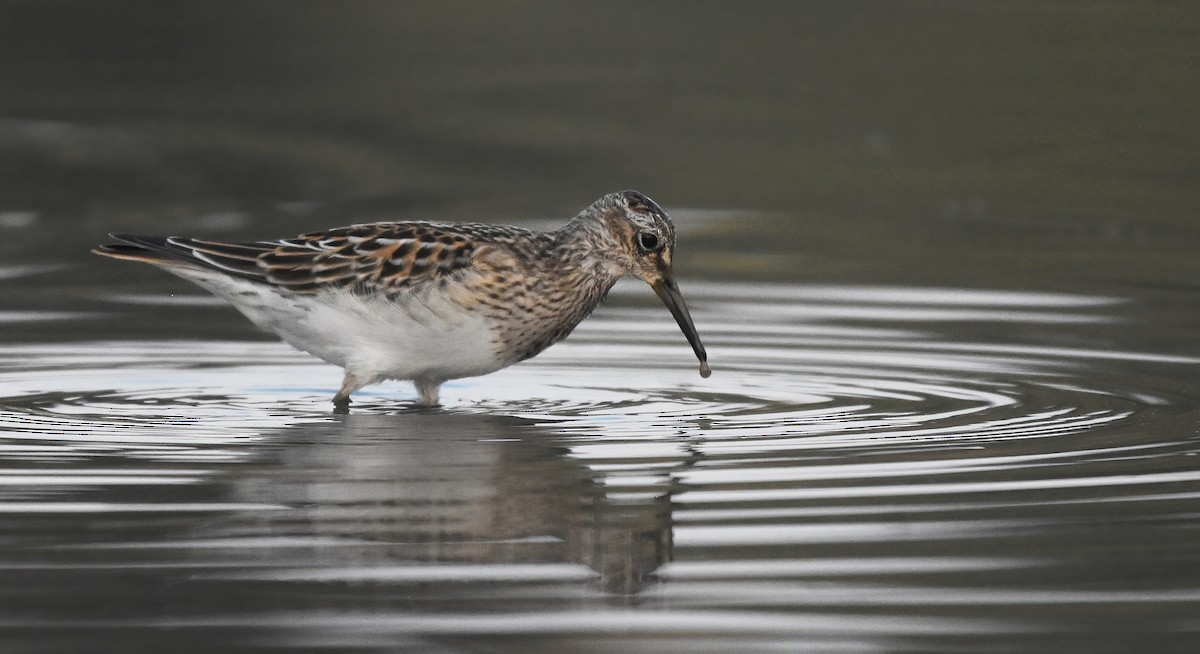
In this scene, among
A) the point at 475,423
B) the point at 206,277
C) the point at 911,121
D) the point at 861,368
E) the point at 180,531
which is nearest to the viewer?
the point at 180,531

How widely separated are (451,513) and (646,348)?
5.42 m

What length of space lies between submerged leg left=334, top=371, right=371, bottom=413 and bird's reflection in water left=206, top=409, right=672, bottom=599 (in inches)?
36.2

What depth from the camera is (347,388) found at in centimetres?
1108

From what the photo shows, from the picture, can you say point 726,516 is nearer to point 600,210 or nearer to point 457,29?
point 600,210

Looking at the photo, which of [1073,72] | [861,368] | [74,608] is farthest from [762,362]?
[1073,72]

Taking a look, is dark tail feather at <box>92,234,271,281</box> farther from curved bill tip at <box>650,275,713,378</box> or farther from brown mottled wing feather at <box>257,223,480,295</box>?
curved bill tip at <box>650,275,713,378</box>

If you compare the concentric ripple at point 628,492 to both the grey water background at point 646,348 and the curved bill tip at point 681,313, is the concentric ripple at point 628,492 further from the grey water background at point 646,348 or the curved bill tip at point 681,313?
the curved bill tip at point 681,313

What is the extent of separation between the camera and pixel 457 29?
2244 centimetres

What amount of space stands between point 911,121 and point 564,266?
29.2ft

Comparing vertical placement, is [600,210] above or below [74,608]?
above

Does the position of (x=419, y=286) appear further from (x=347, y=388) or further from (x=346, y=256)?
(x=347, y=388)

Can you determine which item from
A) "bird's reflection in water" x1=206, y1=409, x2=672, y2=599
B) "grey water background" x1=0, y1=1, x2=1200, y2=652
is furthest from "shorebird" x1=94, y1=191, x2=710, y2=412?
"bird's reflection in water" x1=206, y1=409, x2=672, y2=599

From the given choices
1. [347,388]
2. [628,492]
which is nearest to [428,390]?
[347,388]

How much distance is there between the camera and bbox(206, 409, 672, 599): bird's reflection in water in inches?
271
